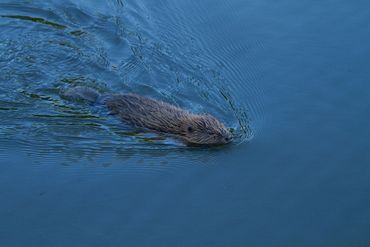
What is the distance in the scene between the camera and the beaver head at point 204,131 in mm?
6703

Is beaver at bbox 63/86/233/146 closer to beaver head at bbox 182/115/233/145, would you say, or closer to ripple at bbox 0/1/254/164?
beaver head at bbox 182/115/233/145

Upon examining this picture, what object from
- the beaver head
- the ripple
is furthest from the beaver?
the ripple

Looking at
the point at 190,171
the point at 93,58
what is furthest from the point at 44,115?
the point at 190,171

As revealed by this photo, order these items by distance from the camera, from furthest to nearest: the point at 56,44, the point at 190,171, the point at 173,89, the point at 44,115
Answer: the point at 56,44
the point at 173,89
the point at 44,115
the point at 190,171

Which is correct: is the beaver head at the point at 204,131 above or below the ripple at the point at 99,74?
below

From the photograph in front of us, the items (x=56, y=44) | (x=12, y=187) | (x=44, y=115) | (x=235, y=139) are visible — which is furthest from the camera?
(x=56, y=44)

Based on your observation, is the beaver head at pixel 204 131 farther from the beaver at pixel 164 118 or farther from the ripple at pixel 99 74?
the ripple at pixel 99 74

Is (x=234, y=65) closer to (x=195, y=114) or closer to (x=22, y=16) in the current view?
(x=195, y=114)

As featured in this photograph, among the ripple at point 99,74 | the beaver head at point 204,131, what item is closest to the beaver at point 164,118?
the beaver head at point 204,131

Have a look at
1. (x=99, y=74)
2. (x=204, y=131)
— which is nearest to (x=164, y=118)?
(x=204, y=131)

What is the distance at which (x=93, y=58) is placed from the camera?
830cm

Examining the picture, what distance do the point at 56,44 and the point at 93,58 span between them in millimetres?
604

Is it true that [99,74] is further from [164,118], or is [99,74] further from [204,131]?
[204,131]

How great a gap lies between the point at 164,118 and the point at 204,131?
0.52m
